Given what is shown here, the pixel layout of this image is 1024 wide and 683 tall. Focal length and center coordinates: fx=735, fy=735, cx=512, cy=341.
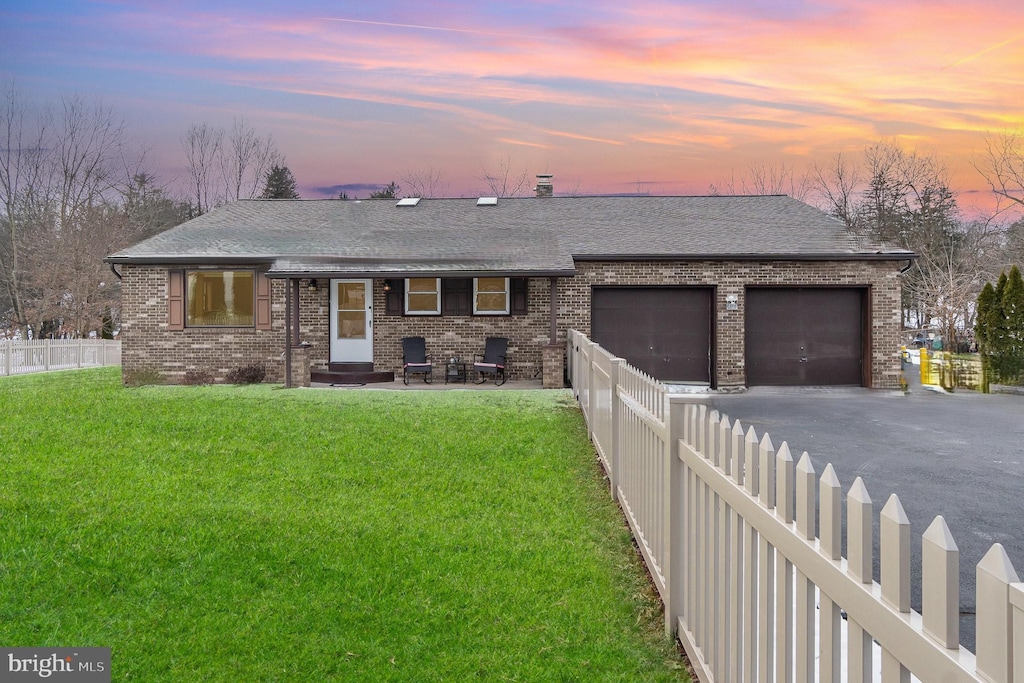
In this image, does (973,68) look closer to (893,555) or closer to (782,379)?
(782,379)

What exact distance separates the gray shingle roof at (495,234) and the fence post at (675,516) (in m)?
12.4

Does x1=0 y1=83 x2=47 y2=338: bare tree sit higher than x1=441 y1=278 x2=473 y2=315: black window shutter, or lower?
higher

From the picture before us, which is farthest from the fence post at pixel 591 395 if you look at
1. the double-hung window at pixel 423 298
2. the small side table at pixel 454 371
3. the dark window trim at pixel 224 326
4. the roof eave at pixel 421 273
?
the dark window trim at pixel 224 326

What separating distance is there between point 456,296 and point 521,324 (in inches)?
65.5

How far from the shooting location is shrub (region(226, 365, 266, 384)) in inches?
664

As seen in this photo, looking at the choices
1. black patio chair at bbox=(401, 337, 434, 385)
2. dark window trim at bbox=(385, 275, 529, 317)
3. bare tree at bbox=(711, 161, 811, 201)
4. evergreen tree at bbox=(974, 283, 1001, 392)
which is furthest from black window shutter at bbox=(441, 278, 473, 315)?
bare tree at bbox=(711, 161, 811, 201)

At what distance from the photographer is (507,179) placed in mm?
38969

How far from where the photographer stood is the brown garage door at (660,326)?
17266mm

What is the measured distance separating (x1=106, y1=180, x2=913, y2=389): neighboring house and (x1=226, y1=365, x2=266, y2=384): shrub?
6.9 inches

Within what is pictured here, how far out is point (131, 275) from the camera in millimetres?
17219

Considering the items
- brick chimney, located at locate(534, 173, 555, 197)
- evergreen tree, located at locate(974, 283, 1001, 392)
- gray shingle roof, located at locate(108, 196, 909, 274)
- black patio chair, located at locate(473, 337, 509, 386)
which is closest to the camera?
black patio chair, located at locate(473, 337, 509, 386)

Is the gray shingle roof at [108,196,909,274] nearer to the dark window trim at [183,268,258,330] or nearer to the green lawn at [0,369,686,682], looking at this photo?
the dark window trim at [183,268,258,330]

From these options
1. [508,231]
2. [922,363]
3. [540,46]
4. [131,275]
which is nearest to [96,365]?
[131,275]

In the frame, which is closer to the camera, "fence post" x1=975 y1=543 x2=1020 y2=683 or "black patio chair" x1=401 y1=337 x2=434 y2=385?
"fence post" x1=975 y1=543 x2=1020 y2=683
